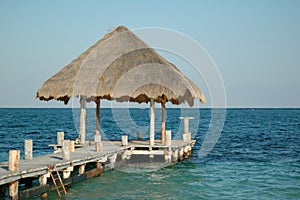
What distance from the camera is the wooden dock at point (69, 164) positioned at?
11.4 m

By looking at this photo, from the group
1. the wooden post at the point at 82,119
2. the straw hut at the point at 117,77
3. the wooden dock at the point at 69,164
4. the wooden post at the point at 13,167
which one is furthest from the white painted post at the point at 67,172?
the wooden post at the point at 82,119

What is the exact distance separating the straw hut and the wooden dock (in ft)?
2.78

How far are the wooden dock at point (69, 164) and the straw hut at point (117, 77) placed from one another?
0.85 meters

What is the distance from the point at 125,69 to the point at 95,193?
19.4ft

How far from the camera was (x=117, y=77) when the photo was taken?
1772cm

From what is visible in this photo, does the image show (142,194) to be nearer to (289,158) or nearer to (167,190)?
(167,190)

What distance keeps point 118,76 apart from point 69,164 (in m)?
5.00

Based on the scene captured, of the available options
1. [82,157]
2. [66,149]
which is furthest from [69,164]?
[82,157]

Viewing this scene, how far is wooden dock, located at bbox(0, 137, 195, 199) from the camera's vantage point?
448 inches

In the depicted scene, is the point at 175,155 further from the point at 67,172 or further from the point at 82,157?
the point at 67,172

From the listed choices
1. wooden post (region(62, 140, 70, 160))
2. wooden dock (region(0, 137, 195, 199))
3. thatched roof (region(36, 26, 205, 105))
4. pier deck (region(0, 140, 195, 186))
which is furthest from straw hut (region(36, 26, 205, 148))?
wooden post (region(62, 140, 70, 160))

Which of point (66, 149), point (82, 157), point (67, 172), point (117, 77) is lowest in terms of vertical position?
point (67, 172)

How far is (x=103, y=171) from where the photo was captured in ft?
55.7

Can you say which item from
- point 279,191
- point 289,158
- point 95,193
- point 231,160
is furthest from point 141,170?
point 289,158
